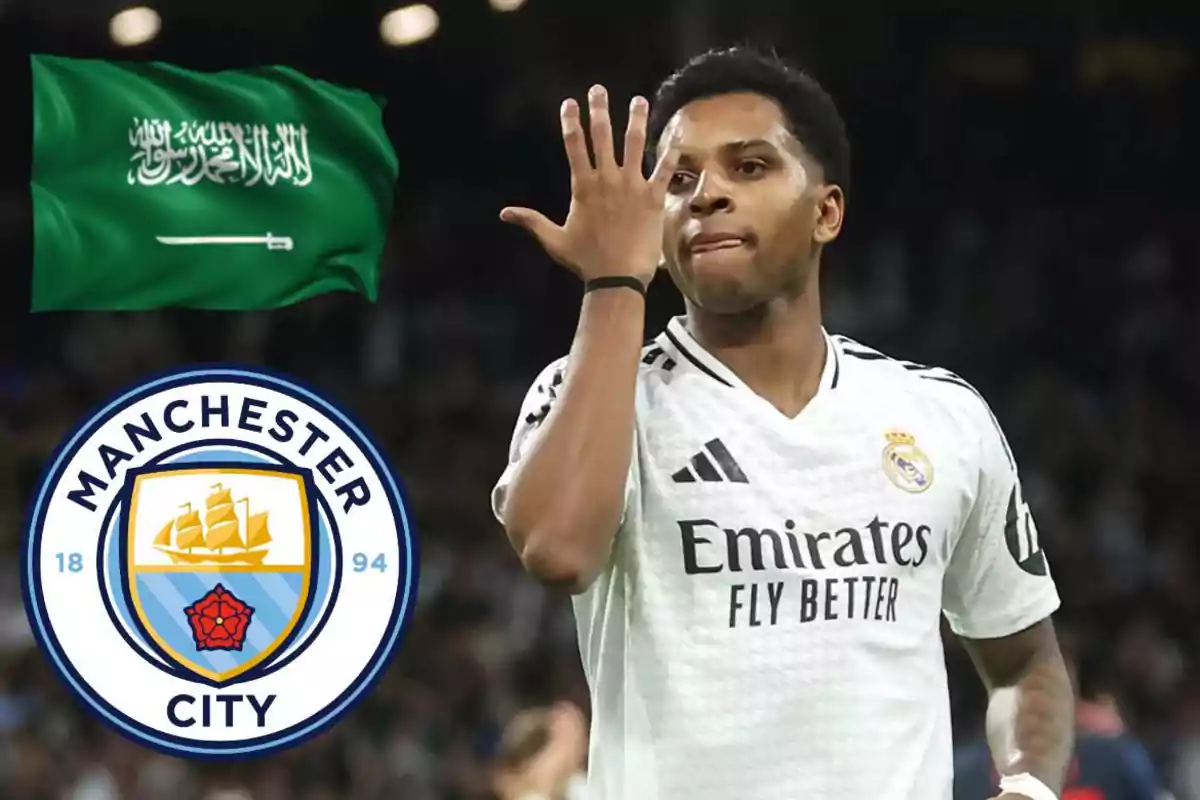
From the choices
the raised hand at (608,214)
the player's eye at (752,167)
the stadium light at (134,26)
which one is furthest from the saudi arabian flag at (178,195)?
the stadium light at (134,26)

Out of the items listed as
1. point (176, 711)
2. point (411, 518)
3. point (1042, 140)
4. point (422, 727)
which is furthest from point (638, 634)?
point (1042, 140)

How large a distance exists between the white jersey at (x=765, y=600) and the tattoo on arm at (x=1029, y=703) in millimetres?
145

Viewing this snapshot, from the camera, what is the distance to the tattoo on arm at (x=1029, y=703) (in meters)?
2.06

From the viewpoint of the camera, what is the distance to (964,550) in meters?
2.10

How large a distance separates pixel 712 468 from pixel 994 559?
15.7 inches

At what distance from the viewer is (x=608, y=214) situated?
1795 millimetres

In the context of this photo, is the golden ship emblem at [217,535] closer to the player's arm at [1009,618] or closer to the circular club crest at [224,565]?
the circular club crest at [224,565]

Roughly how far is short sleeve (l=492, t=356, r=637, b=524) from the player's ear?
32 centimetres

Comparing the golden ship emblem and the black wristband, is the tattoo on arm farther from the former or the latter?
the golden ship emblem

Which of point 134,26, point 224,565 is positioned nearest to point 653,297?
point 134,26

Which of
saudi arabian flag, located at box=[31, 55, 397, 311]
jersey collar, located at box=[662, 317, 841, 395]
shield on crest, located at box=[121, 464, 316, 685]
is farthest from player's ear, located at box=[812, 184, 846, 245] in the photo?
saudi arabian flag, located at box=[31, 55, 397, 311]

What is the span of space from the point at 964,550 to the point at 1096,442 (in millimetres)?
7362

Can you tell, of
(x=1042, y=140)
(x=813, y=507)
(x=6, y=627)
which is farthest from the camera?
(x=1042, y=140)

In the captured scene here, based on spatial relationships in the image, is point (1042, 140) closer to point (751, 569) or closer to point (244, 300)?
point (244, 300)
